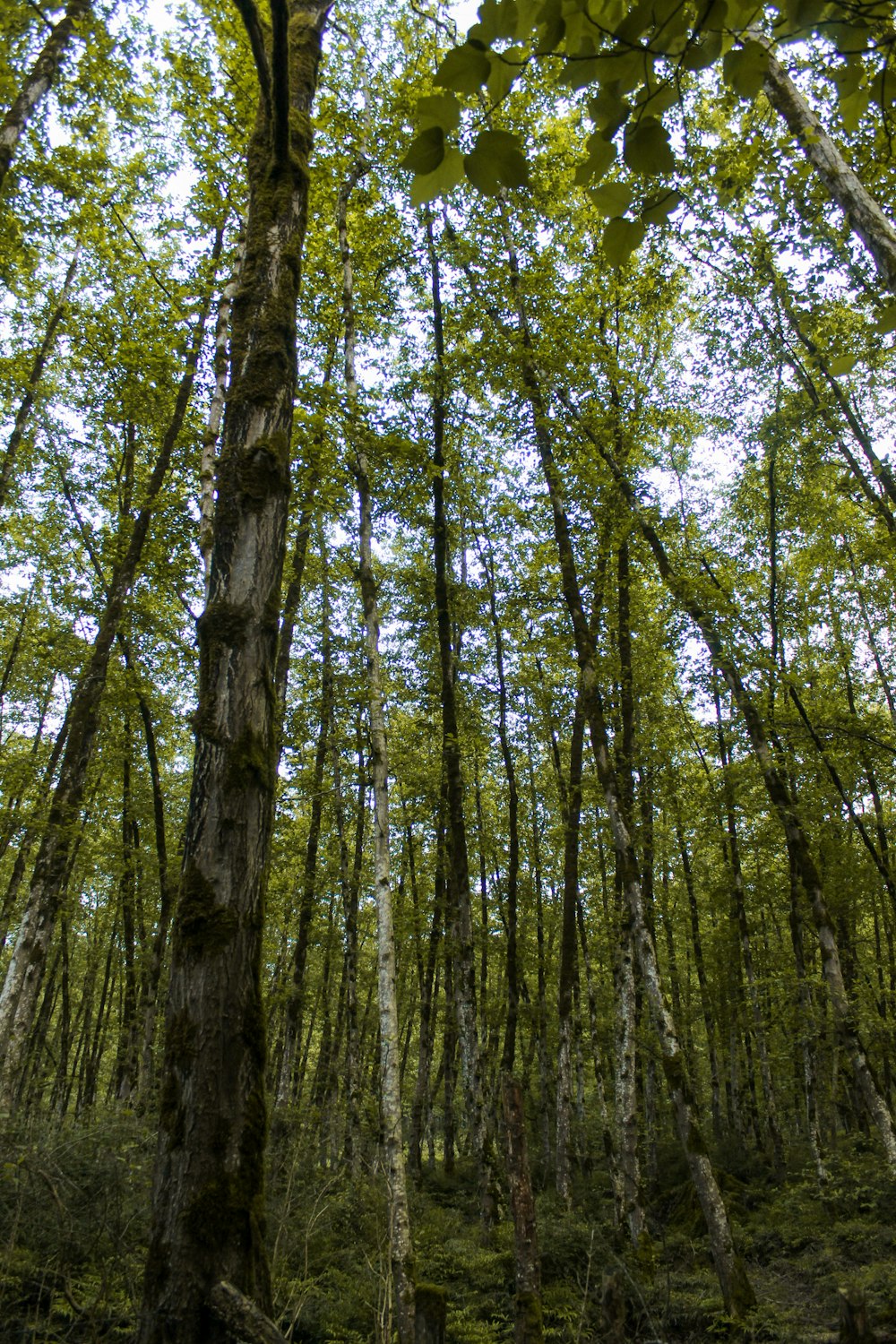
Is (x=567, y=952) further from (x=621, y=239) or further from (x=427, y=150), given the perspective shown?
(x=427, y=150)

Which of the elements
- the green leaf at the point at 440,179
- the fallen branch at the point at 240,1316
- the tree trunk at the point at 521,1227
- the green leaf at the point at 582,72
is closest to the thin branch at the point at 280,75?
the green leaf at the point at 582,72

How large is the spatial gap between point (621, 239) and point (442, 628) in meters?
10.2

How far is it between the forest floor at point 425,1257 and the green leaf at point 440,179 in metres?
4.13

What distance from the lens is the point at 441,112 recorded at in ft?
3.23

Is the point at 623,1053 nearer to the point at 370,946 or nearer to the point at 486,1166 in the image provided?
the point at 486,1166

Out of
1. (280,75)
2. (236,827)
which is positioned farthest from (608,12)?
(280,75)

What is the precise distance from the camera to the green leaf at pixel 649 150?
107cm

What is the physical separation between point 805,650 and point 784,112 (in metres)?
13.3

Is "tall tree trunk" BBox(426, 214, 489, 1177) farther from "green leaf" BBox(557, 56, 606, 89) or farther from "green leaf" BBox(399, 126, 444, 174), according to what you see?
"green leaf" BBox(399, 126, 444, 174)

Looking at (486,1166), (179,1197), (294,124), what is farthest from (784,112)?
(486,1166)

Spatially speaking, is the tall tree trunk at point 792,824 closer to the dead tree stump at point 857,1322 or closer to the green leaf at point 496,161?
the dead tree stump at point 857,1322

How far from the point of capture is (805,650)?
667 inches

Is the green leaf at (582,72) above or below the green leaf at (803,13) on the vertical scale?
below

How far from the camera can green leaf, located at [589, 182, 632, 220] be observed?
43.9 inches
